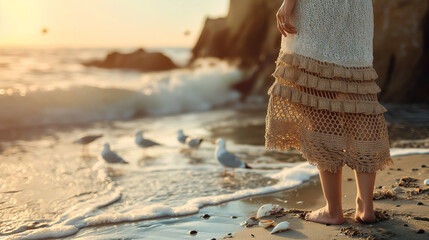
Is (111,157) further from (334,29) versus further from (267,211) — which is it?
(334,29)

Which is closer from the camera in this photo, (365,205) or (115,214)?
(365,205)

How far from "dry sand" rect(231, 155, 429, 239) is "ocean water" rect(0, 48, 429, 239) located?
0.39 m

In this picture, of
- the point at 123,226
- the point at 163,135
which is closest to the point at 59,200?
the point at 123,226

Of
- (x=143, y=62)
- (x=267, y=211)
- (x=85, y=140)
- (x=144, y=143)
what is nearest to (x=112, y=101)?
(x=85, y=140)

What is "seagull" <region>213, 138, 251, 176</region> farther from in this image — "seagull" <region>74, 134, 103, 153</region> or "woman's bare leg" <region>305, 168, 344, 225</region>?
"seagull" <region>74, 134, 103, 153</region>

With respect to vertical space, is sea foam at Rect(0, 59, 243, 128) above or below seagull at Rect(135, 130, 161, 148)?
above

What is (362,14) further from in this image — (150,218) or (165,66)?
(165,66)

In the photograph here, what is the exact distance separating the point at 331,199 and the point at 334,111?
2.07 feet

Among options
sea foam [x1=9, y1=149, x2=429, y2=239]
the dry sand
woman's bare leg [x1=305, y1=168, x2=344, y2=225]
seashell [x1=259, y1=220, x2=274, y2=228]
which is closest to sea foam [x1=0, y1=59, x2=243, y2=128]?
sea foam [x1=9, y1=149, x2=429, y2=239]

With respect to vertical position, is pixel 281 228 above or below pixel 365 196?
below

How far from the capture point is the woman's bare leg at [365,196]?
3.08 meters

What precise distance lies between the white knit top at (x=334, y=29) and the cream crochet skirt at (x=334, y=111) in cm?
6

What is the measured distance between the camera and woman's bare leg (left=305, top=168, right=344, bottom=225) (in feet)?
10.3

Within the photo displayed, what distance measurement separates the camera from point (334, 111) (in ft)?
9.86
